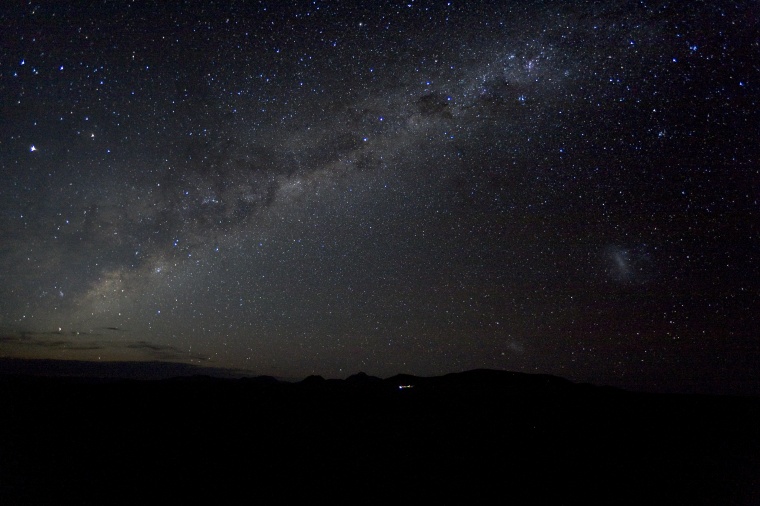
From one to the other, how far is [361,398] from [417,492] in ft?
27.1

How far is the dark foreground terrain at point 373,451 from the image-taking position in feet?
22.9

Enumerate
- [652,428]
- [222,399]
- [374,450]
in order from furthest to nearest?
[222,399] < [652,428] < [374,450]

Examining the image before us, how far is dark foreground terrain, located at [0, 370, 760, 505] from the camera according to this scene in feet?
22.9

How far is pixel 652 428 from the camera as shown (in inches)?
456

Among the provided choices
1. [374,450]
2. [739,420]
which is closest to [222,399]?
[374,450]

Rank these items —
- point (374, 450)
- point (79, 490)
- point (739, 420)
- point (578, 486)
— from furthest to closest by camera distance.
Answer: point (739, 420) → point (374, 450) → point (578, 486) → point (79, 490)

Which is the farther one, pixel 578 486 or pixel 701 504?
pixel 578 486

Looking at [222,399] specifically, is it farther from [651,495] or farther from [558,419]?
[651,495]

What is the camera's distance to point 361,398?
15.1 m

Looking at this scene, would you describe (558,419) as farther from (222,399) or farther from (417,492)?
(222,399)

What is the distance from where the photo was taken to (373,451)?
29.7 ft

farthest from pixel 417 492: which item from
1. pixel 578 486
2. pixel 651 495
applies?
pixel 651 495

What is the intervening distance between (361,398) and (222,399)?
4804 mm

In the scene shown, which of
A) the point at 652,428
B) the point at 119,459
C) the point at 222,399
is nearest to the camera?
the point at 119,459
